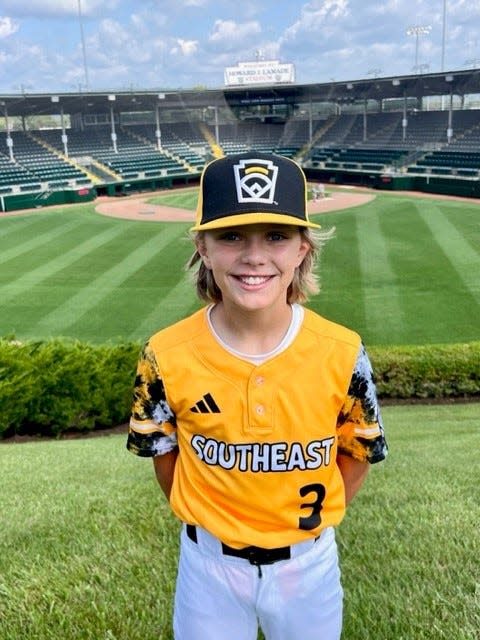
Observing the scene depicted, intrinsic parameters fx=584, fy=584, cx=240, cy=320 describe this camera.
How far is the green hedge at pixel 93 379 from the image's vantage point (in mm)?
9773

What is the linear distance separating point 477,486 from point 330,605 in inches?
119

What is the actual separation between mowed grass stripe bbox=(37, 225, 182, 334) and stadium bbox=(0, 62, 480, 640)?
0.10 m

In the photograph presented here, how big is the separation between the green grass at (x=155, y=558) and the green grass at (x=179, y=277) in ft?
33.5

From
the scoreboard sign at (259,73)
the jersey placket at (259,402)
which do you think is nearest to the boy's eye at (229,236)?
the jersey placket at (259,402)

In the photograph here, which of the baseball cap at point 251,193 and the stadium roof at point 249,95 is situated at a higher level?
the stadium roof at point 249,95

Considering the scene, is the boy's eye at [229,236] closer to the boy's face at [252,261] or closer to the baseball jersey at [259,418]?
the boy's face at [252,261]

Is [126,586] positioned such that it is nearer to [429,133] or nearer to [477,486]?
[477,486]

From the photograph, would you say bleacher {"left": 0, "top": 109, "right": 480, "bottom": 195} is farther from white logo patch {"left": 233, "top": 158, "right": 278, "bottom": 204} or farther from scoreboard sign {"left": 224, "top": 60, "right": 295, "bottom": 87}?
white logo patch {"left": 233, "top": 158, "right": 278, "bottom": 204}

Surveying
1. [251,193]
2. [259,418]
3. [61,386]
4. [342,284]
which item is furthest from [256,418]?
[342,284]

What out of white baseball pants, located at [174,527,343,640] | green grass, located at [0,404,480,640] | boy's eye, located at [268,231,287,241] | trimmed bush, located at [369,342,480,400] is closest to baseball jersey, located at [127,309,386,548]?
white baseball pants, located at [174,527,343,640]

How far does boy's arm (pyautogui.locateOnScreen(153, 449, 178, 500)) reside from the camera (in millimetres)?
2756

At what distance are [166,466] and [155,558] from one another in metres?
1.30

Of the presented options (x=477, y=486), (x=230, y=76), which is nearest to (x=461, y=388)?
(x=477, y=486)

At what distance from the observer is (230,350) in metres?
2.50
